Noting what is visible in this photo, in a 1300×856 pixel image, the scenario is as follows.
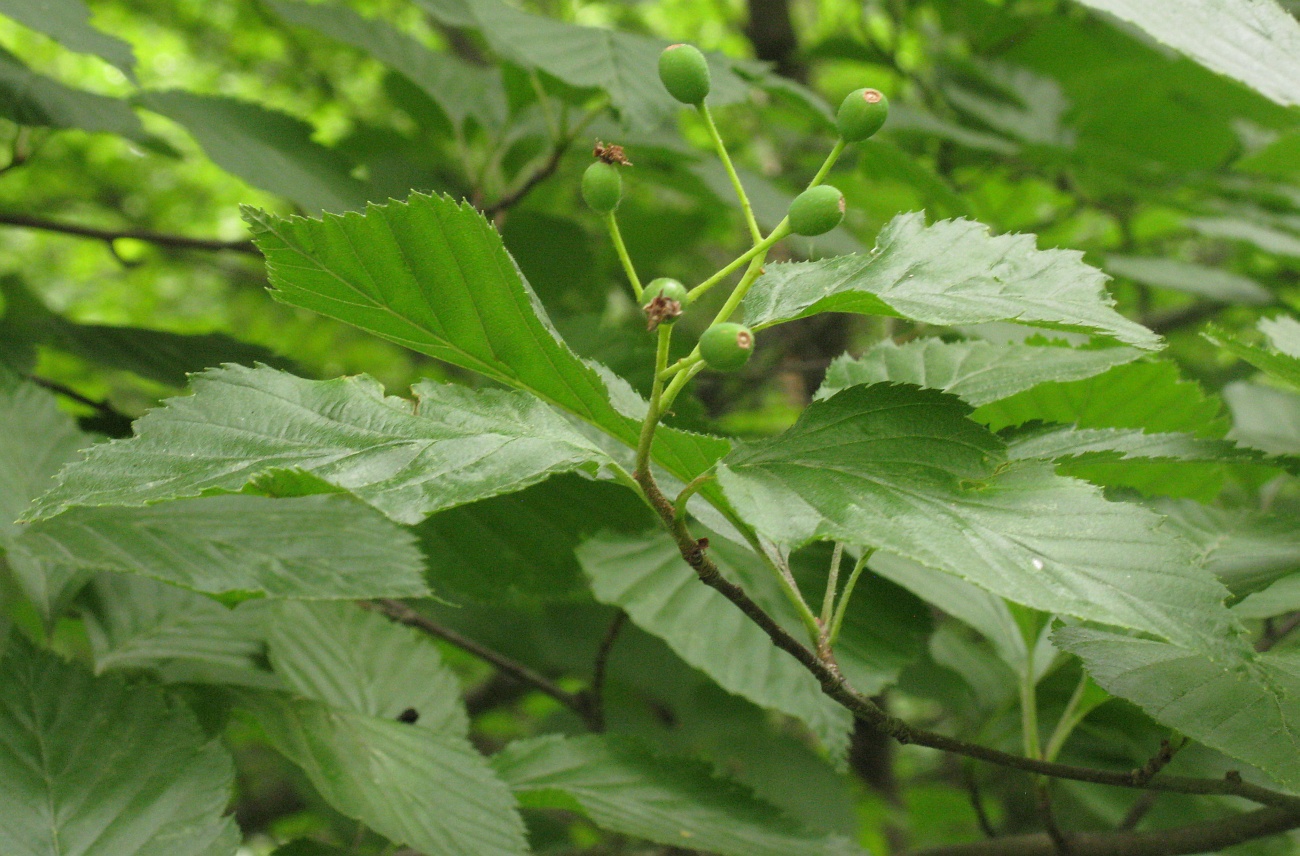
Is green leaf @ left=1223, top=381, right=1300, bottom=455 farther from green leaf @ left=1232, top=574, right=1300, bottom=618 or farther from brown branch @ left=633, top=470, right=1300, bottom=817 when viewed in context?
brown branch @ left=633, top=470, right=1300, bottom=817

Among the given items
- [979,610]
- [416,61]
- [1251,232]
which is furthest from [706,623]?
[1251,232]

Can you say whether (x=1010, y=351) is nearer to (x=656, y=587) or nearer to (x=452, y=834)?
(x=656, y=587)

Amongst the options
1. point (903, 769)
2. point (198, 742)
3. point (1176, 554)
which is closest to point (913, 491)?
point (1176, 554)

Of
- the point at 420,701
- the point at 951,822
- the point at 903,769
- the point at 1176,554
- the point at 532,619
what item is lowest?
the point at 903,769

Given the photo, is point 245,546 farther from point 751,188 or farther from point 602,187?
point 751,188

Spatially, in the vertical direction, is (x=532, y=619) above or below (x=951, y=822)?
above

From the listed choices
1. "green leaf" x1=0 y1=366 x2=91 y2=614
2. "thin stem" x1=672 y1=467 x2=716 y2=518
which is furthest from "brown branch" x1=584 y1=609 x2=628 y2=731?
"thin stem" x1=672 y1=467 x2=716 y2=518
